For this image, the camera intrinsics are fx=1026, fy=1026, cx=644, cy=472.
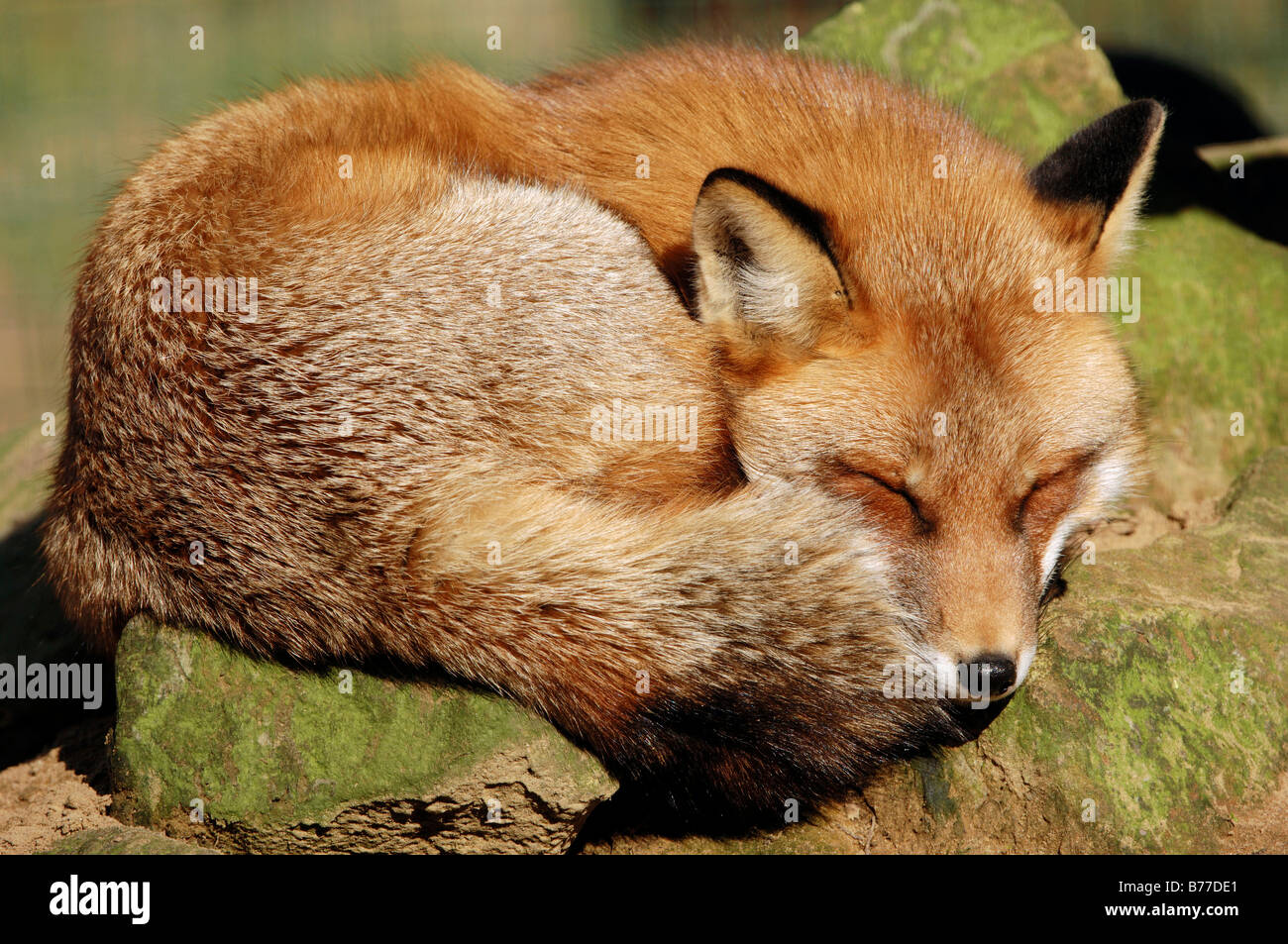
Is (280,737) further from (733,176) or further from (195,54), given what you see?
(195,54)

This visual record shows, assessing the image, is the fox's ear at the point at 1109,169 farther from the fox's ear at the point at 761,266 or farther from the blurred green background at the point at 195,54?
the blurred green background at the point at 195,54

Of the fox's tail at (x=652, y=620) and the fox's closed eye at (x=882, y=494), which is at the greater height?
the fox's closed eye at (x=882, y=494)

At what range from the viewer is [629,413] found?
2670 millimetres

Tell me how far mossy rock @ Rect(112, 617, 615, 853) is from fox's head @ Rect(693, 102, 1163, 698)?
97 cm

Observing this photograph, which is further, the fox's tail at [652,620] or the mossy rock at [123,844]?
the mossy rock at [123,844]

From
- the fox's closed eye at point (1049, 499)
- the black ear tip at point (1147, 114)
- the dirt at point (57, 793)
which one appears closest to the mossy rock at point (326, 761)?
the dirt at point (57, 793)

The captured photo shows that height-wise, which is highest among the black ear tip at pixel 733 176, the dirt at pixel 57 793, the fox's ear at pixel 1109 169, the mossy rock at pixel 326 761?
the fox's ear at pixel 1109 169

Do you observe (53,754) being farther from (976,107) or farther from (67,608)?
(976,107)

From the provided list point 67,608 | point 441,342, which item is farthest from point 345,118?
point 67,608

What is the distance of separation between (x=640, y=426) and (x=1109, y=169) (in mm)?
1526

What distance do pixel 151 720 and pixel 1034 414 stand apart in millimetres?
2449

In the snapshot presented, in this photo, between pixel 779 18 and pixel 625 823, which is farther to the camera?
pixel 779 18

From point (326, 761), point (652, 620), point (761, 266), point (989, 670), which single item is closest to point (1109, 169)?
point (761, 266)

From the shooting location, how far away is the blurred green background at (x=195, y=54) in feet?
25.0
